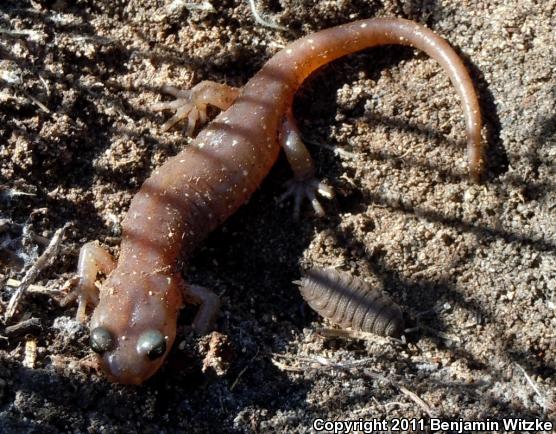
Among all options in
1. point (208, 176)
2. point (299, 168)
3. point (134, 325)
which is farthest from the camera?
point (299, 168)

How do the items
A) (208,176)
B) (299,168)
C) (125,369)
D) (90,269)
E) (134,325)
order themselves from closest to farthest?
(125,369)
(134,325)
(90,269)
(208,176)
(299,168)

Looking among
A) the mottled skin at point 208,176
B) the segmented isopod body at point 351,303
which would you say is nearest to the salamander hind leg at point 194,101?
the mottled skin at point 208,176

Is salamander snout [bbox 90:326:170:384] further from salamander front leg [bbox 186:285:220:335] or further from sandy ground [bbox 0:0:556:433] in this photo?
salamander front leg [bbox 186:285:220:335]

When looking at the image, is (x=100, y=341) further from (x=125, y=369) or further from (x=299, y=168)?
(x=299, y=168)

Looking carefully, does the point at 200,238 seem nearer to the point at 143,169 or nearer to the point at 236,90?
the point at 143,169

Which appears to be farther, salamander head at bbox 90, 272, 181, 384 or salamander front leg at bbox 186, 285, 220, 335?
salamander front leg at bbox 186, 285, 220, 335

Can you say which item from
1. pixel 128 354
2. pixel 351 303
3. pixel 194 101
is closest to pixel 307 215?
pixel 351 303

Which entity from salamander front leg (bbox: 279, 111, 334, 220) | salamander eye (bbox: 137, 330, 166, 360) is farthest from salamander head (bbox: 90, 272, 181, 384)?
salamander front leg (bbox: 279, 111, 334, 220)

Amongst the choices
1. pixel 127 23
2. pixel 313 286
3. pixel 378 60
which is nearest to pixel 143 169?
pixel 127 23
